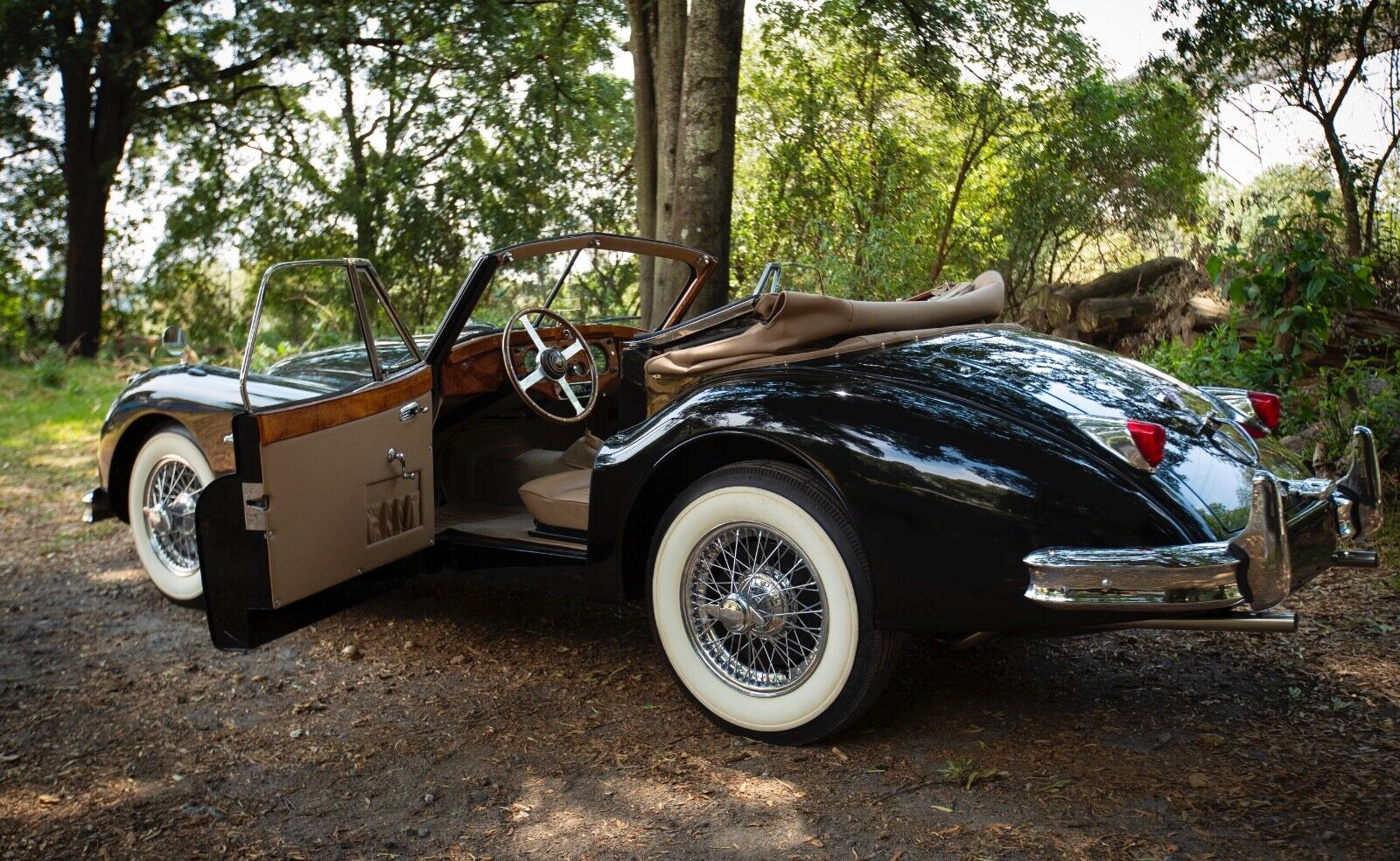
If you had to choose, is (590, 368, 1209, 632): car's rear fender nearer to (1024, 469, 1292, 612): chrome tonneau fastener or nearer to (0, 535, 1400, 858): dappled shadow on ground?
(1024, 469, 1292, 612): chrome tonneau fastener

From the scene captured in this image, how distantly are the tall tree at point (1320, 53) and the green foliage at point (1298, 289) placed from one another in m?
1.67

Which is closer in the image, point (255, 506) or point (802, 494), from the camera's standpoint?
point (802, 494)

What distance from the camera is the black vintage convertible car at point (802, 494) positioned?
2.80m

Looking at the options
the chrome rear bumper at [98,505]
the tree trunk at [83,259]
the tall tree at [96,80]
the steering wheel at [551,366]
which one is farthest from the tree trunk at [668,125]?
the tree trunk at [83,259]

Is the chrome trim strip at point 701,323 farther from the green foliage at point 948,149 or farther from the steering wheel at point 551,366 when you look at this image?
the green foliage at point 948,149

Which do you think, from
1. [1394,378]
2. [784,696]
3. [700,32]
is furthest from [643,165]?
[784,696]

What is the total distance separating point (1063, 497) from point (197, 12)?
12845 mm

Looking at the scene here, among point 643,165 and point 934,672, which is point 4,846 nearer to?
point 934,672

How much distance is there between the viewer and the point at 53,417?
1010 centimetres

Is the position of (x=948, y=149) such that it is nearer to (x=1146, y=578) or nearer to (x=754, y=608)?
(x=754, y=608)

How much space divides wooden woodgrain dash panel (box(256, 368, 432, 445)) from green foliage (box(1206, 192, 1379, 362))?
14.2 ft

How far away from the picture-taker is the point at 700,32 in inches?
246

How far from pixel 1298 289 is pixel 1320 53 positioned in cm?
303

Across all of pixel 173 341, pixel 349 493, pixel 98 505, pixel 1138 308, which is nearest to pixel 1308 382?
pixel 1138 308
